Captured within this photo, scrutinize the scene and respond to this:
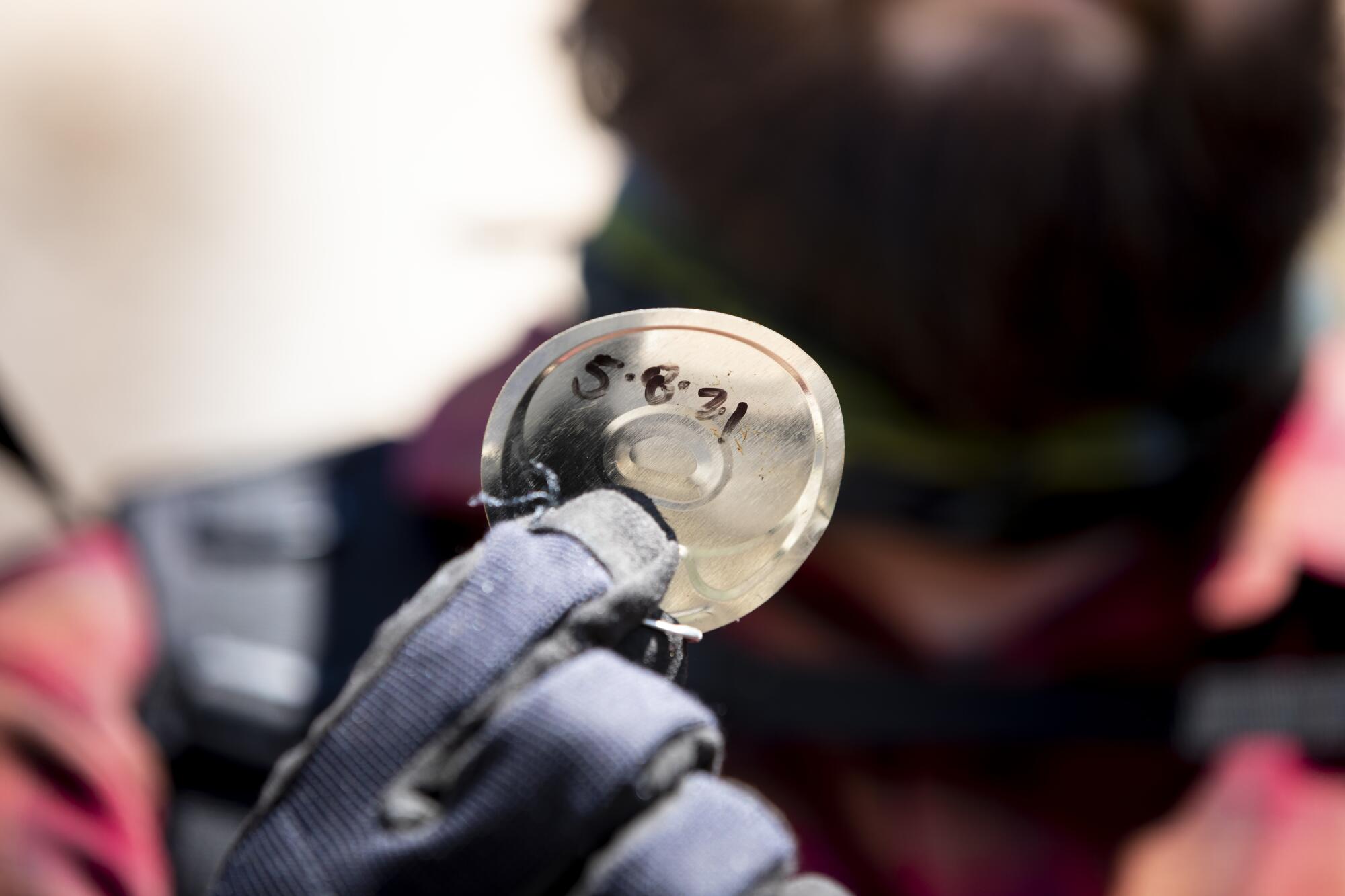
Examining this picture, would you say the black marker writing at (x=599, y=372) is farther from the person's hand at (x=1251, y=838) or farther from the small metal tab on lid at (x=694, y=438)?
the person's hand at (x=1251, y=838)

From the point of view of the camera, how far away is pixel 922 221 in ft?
5.90

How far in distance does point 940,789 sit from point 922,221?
975mm

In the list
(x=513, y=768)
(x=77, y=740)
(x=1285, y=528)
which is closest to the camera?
(x=513, y=768)

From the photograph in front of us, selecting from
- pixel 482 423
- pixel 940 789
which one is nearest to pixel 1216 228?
pixel 940 789

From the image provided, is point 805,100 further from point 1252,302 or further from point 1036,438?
point 1252,302

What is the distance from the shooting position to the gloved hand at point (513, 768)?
0.47m

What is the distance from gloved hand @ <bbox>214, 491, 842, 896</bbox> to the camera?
471 millimetres

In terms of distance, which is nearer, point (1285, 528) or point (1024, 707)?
point (1024, 707)

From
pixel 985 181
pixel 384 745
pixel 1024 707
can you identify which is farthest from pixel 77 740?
pixel 985 181

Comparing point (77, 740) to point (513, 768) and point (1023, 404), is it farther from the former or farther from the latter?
point (1023, 404)

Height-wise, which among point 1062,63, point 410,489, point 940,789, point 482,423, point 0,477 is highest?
point 1062,63

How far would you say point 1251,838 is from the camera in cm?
154

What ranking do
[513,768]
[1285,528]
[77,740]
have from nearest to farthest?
1. [513,768]
2. [77,740]
3. [1285,528]

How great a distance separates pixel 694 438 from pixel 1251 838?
4.77 feet
